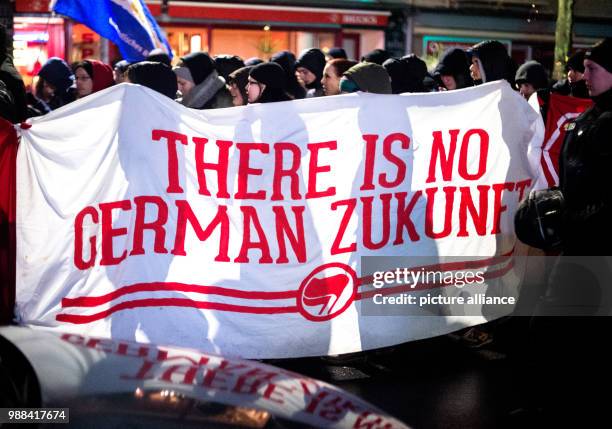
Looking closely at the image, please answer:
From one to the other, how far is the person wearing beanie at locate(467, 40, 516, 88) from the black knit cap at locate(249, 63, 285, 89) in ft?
6.66

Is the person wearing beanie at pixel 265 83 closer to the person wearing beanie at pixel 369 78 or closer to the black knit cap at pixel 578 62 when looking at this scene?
the person wearing beanie at pixel 369 78

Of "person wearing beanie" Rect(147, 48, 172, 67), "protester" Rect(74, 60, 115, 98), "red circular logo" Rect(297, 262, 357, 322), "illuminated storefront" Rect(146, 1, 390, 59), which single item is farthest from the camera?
"illuminated storefront" Rect(146, 1, 390, 59)

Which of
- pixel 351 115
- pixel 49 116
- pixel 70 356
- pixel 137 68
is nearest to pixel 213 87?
pixel 137 68

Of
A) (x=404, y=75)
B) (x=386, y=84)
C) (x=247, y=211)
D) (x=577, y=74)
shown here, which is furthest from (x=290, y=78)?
(x=247, y=211)

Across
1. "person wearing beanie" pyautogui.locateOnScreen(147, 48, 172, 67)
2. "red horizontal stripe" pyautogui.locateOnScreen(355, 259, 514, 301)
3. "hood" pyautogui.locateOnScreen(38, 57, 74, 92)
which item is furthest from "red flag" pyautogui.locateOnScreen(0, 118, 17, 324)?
"hood" pyautogui.locateOnScreen(38, 57, 74, 92)

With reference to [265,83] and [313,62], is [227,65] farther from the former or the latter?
[265,83]

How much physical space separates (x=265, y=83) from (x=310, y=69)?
8.72 ft

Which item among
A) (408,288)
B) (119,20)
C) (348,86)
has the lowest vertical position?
(408,288)

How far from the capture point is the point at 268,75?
24.5ft

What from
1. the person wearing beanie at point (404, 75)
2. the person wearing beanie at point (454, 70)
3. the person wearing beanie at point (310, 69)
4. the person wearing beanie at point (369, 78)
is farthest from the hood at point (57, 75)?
the person wearing beanie at point (369, 78)

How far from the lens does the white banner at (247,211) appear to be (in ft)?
18.6

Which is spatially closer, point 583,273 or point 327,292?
point 583,273

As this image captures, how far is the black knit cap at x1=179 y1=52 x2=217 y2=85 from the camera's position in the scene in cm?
822

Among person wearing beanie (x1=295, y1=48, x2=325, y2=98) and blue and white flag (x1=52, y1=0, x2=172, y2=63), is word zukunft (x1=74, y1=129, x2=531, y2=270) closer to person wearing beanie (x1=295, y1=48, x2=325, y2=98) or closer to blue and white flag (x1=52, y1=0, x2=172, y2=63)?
person wearing beanie (x1=295, y1=48, x2=325, y2=98)
